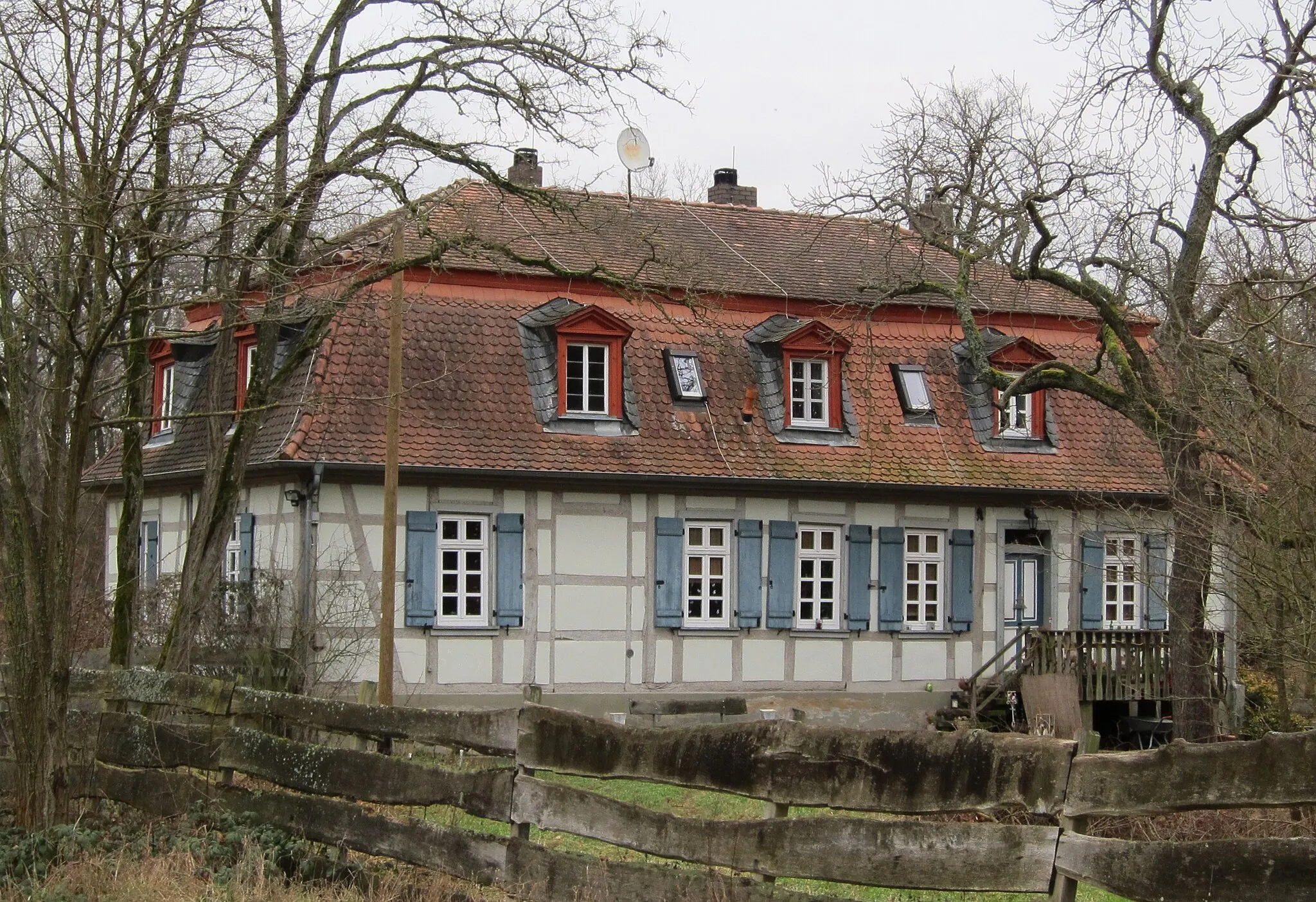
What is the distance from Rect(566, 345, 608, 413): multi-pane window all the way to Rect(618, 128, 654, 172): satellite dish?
11.1 ft

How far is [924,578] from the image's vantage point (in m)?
21.4

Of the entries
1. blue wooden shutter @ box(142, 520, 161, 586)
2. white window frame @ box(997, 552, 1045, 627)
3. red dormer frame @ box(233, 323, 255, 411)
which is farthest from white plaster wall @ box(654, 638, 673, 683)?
blue wooden shutter @ box(142, 520, 161, 586)

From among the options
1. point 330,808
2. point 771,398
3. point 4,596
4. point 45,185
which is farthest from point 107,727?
point 771,398

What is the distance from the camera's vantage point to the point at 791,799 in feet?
20.1

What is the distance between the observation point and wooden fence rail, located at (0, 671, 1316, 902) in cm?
514

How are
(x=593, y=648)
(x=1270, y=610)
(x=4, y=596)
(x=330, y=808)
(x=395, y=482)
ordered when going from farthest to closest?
(x=593, y=648) → (x=395, y=482) → (x=1270, y=610) → (x=4, y=596) → (x=330, y=808)

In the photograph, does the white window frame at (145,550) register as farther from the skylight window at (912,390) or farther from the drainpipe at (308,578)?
the skylight window at (912,390)

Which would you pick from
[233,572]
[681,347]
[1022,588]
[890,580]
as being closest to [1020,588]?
[1022,588]

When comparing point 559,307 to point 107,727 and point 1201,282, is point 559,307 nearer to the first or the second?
point 1201,282

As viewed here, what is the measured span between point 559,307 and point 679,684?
4.99 metres

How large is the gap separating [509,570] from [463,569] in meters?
0.55

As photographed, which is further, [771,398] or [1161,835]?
[771,398]

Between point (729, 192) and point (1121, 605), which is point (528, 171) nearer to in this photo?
point (729, 192)

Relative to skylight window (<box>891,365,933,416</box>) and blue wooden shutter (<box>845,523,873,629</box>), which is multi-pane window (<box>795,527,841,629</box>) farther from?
skylight window (<box>891,365,933,416</box>)
